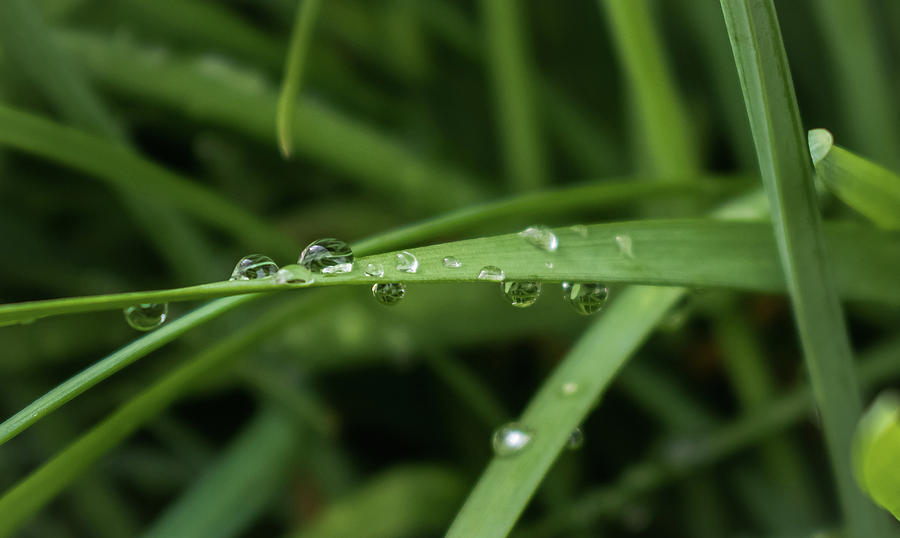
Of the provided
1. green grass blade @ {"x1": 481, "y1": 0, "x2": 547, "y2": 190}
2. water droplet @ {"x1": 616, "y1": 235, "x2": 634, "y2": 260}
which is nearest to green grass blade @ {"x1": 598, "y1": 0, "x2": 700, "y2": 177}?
green grass blade @ {"x1": 481, "y1": 0, "x2": 547, "y2": 190}

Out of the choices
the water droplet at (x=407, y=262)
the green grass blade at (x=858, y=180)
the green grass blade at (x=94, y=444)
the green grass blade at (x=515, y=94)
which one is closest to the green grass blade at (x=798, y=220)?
the green grass blade at (x=858, y=180)

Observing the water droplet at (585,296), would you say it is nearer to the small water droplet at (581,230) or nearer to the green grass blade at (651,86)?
the small water droplet at (581,230)

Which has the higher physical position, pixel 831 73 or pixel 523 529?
pixel 831 73

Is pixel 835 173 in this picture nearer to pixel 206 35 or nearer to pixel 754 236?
pixel 754 236

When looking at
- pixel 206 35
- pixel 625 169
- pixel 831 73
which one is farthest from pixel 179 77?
pixel 831 73

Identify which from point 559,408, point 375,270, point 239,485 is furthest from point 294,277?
point 239,485

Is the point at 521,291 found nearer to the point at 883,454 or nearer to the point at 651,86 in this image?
the point at 883,454
